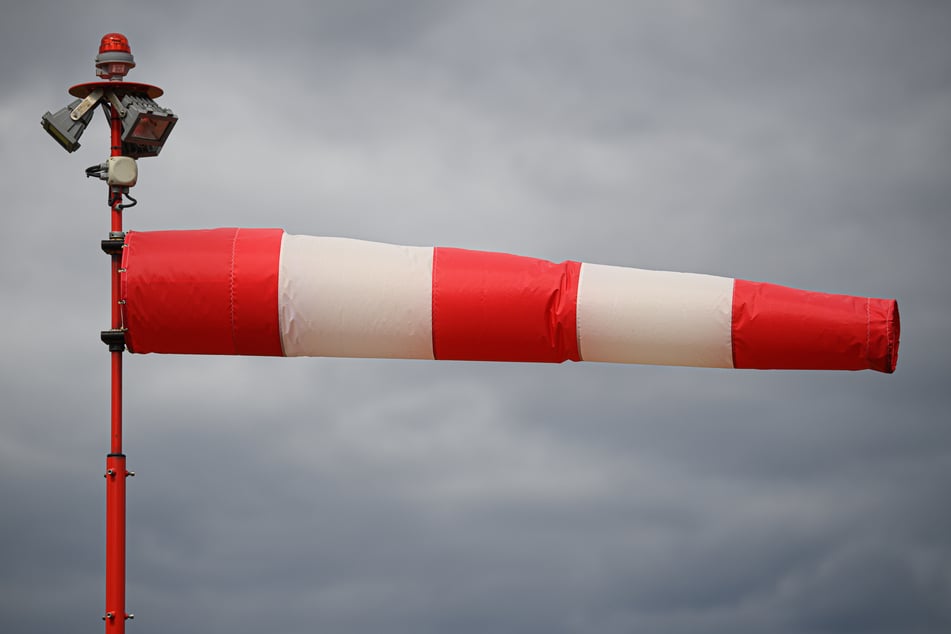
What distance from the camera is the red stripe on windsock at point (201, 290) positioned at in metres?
15.0

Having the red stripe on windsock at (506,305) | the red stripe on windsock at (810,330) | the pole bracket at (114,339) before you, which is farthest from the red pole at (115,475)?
the red stripe on windsock at (810,330)

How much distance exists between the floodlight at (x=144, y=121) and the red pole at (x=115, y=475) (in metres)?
0.14

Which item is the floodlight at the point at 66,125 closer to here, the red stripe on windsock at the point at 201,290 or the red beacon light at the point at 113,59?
the red beacon light at the point at 113,59

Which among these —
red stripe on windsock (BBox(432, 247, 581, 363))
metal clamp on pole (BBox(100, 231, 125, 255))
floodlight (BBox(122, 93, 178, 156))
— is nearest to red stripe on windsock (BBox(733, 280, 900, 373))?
red stripe on windsock (BBox(432, 247, 581, 363))

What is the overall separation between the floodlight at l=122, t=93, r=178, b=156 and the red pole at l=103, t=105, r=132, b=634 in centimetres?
14

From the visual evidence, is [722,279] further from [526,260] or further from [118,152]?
[118,152]

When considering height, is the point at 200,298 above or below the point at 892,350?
above

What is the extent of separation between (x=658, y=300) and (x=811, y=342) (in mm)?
1332

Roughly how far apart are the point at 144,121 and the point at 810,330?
5955mm

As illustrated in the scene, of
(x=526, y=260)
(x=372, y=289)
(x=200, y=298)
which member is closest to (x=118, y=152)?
(x=200, y=298)

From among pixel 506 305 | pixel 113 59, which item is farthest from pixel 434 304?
pixel 113 59

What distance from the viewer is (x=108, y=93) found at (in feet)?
49.7

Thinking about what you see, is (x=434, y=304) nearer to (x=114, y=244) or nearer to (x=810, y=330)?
(x=114, y=244)

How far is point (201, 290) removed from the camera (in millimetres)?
14969
